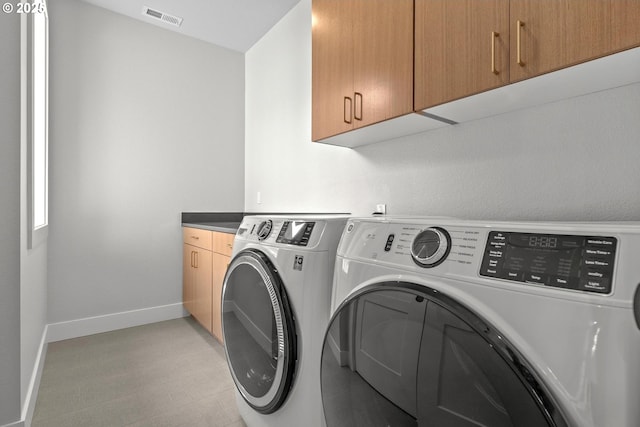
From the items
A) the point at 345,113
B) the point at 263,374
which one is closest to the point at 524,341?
the point at 263,374

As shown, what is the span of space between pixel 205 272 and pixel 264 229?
1.40 meters

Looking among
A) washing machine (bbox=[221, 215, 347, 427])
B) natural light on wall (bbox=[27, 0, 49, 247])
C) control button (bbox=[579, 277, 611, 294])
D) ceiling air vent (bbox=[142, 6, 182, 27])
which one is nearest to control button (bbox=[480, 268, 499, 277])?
control button (bbox=[579, 277, 611, 294])

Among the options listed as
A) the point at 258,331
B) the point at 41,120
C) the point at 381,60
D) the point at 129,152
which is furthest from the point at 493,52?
the point at 129,152

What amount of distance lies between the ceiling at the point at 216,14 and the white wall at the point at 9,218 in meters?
1.50

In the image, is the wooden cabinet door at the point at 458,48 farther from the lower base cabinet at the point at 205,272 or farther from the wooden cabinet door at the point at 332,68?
the lower base cabinet at the point at 205,272

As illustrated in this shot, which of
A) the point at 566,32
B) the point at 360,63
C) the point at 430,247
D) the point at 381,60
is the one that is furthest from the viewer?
the point at 360,63

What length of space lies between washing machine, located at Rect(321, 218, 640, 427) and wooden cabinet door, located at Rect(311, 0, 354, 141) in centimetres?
93

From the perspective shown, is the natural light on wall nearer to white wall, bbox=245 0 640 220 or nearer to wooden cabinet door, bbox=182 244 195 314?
wooden cabinet door, bbox=182 244 195 314

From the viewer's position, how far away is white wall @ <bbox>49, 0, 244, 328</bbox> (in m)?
2.54

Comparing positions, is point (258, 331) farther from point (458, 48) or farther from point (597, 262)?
point (458, 48)

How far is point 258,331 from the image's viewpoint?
4.09ft

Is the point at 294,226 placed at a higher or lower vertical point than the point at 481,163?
lower

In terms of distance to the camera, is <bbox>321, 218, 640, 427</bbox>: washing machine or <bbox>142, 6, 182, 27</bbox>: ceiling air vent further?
<bbox>142, 6, 182, 27</bbox>: ceiling air vent

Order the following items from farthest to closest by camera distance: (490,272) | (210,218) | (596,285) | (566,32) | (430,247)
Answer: (210,218) → (566,32) → (430,247) → (490,272) → (596,285)
